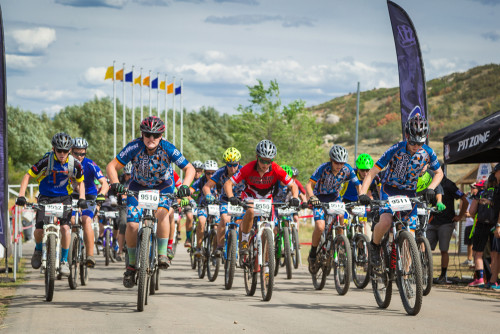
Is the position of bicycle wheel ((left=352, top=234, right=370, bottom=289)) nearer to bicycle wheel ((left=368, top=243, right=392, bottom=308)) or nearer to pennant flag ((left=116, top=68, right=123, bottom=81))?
bicycle wheel ((left=368, top=243, right=392, bottom=308))

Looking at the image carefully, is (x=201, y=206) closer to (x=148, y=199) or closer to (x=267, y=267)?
(x=267, y=267)

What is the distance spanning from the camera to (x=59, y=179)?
1110 centimetres

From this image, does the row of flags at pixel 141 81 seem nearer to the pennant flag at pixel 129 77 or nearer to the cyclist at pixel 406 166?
the pennant flag at pixel 129 77

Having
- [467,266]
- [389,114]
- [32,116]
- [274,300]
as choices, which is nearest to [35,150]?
[32,116]

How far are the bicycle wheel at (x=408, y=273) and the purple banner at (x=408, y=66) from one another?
278 inches

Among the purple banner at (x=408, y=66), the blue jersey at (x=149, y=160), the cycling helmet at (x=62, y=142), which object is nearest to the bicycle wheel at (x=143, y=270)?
the blue jersey at (x=149, y=160)

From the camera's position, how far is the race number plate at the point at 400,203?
9.00 metres

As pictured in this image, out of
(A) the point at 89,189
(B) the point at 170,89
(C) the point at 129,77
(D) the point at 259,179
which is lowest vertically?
(A) the point at 89,189

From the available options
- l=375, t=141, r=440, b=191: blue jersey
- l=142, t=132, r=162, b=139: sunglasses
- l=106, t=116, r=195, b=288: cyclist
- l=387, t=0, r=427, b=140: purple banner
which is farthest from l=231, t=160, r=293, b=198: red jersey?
l=387, t=0, r=427, b=140: purple banner

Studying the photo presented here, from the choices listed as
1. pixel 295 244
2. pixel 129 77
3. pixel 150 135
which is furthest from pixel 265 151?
pixel 129 77

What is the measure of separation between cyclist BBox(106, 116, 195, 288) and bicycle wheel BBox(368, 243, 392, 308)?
2490 millimetres

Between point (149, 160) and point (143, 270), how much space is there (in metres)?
1.68

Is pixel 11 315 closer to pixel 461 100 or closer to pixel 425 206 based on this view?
pixel 425 206

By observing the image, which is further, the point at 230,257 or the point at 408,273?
the point at 230,257
